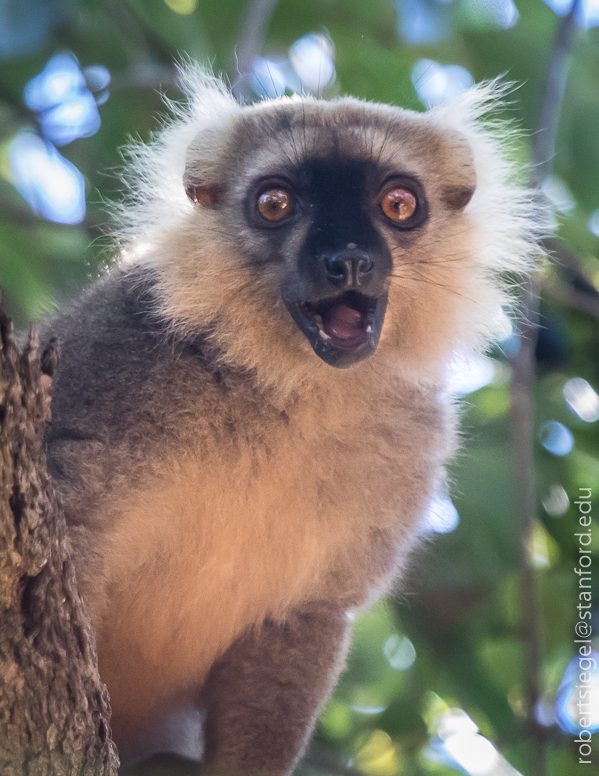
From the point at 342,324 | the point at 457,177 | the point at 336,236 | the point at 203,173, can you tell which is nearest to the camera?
the point at 336,236

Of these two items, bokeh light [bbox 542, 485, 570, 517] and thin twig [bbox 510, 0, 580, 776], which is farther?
bokeh light [bbox 542, 485, 570, 517]

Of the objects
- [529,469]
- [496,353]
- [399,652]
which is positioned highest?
[529,469]

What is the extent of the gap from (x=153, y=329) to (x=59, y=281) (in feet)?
5.29

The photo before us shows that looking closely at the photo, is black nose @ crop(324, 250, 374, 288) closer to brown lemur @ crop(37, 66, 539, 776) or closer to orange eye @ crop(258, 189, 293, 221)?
brown lemur @ crop(37, 66, 539, 776)

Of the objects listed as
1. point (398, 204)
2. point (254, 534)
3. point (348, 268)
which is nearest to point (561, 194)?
point (398, 204)

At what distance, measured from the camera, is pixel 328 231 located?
3.36 m

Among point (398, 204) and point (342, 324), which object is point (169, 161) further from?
point (342, 324)

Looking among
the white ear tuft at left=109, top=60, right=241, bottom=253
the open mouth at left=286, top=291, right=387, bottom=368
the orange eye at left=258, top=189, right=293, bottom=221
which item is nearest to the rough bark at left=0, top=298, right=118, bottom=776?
the open mouth at left=286, top=291, right=387, bottom=368

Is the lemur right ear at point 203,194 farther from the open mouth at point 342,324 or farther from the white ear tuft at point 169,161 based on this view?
the open mouth at point 342,324

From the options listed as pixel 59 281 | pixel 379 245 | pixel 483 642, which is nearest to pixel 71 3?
pixel 59 281

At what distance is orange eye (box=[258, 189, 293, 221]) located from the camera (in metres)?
3.70

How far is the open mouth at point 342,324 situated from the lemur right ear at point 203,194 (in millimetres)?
817

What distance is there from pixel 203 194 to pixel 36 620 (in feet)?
7.54

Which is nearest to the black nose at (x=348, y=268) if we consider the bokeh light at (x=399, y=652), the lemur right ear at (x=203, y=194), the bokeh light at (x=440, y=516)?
the lemur right ear at (x=203, y=194)
